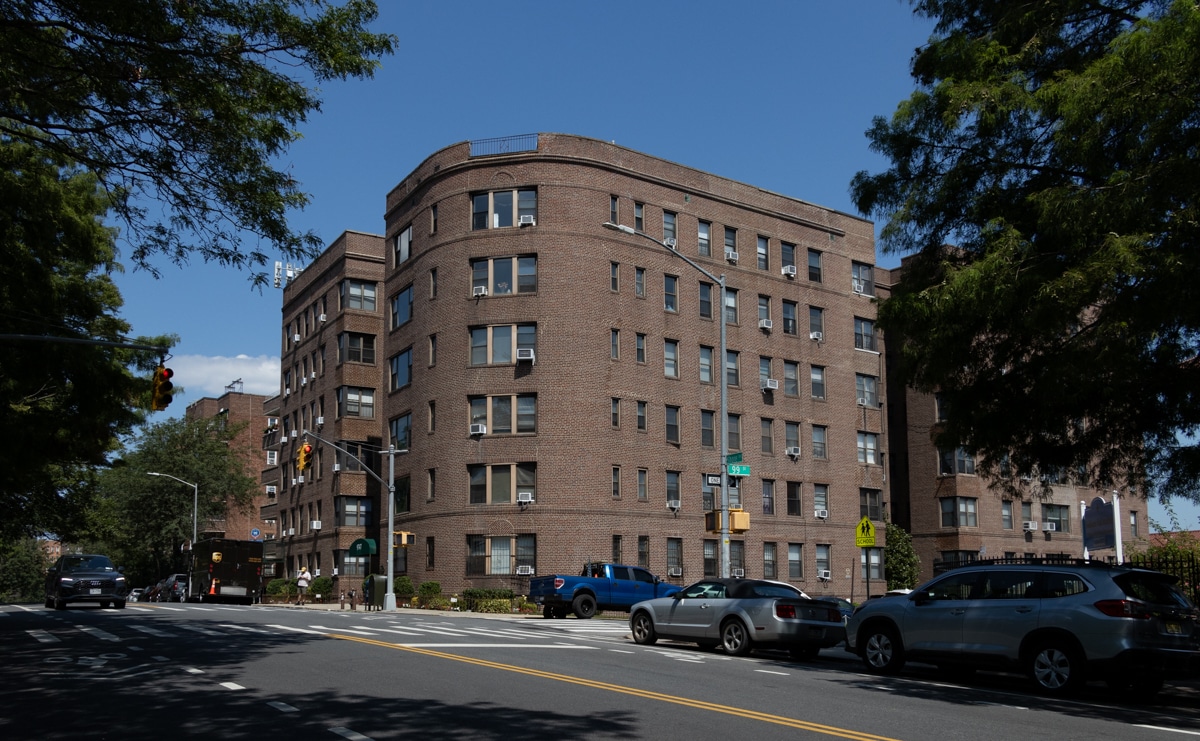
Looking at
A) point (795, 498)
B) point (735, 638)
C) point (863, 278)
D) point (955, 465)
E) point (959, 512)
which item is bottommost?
point (735, 638)

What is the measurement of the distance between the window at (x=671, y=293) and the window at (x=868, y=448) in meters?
13.0

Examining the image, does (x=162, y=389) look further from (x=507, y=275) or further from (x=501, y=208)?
(x=501, y=208)

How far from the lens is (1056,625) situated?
14320 millimetres

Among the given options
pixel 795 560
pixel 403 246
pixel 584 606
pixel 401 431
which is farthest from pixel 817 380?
pixel 584 606

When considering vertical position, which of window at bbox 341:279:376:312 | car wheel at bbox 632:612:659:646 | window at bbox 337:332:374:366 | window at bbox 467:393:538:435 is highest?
window at bbox 341:279:376:312

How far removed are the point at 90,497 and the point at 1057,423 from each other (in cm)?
3789

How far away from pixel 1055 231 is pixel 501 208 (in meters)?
33.1

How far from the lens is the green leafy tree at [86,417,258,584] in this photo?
70.3 m

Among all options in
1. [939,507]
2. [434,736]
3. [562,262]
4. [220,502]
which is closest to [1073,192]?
[434,736]

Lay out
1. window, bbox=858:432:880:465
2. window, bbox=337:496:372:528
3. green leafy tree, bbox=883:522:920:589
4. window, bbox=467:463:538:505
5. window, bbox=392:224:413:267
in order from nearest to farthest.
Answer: window, bbox=467:463:538:505 < window, bbox=392:224:413:267 < green leafy tree, bbox=883:522:920:589 < window, bbox=858:432:880:465 < window, bbox=337:496:372:528

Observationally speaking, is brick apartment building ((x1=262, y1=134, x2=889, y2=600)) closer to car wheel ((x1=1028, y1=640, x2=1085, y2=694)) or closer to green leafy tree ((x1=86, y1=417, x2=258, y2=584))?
green leafy tree ((x1=86, y1=417, x2=258, y2=584))

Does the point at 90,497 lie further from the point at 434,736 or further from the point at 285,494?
the point at 434,736

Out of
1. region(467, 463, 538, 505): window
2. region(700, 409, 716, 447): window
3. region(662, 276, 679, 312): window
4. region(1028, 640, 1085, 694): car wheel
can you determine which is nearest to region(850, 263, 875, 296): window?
region(662, 276, 679, 312): window

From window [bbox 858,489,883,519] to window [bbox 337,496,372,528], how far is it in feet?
79.9
